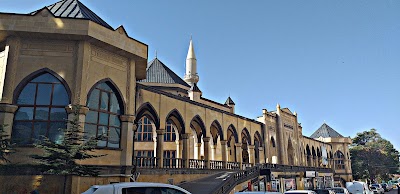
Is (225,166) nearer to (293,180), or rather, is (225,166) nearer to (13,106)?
(293,180)

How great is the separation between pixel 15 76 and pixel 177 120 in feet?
40.8

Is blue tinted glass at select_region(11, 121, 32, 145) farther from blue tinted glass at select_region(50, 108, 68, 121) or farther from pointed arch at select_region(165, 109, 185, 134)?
pointed arch at select_region(165, 109, 185, 134)

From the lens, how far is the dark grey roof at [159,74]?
34.2 m

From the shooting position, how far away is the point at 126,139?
15.4 metres

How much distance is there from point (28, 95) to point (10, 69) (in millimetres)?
1253

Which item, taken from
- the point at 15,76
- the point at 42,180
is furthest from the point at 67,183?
the point at 15,76

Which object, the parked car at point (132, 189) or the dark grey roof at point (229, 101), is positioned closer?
the parked car at point (132, 189)

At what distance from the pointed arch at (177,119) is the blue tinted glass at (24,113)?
377 inches

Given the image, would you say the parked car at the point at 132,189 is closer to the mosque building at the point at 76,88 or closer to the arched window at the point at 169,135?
the mosque building at the point at 76,88

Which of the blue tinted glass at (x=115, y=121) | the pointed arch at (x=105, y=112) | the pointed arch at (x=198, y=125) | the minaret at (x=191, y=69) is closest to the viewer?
the pointed arch at (x=105, y=112)

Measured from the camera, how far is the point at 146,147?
3084 centimetres

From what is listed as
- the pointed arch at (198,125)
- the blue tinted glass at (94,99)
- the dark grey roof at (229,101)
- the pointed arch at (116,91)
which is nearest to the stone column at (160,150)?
the pointed arch at (198,125)

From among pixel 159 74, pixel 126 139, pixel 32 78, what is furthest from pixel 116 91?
pixel 159 74

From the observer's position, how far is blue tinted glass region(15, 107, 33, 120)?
→ 13.2 m
